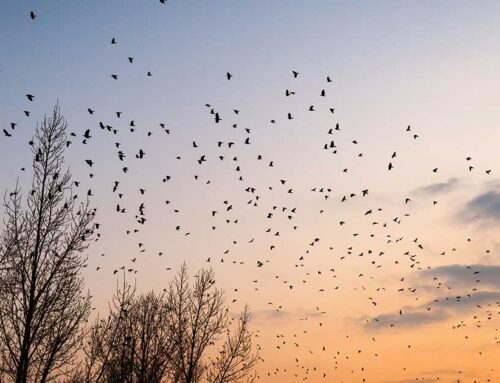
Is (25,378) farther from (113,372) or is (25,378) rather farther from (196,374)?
(196,374)

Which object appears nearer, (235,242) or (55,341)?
(55,341)

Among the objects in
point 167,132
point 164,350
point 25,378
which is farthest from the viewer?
point 164,350

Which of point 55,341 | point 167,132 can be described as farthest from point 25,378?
point 167,132

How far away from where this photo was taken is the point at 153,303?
30.7m

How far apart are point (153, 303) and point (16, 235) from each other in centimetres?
1316

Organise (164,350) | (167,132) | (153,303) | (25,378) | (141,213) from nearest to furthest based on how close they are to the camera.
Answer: (25,378) → (141,213) → (167,132) → (164,350) → (153,303)

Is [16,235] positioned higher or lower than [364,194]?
lower

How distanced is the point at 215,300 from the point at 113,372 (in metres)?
10.2

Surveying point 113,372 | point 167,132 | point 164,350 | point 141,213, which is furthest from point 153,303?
point 167,132

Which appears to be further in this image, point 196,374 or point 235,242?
point 196,374

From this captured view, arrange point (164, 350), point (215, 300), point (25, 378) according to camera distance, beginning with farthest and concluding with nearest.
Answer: point (215, 300), point (164, 350), point (25, 378)

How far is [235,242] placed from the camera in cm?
2873

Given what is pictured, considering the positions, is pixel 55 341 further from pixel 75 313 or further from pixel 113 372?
pixel 113 372

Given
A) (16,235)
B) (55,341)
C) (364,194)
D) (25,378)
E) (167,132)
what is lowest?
(25,378)
